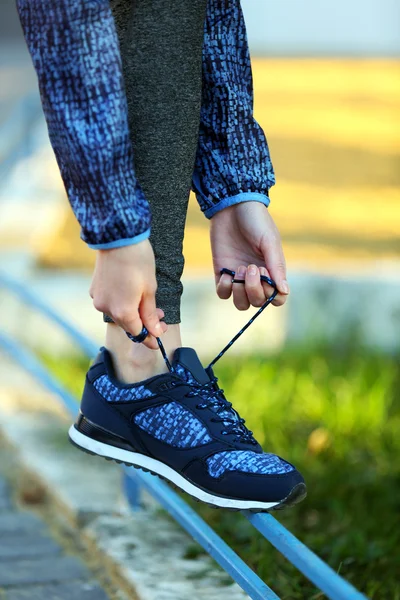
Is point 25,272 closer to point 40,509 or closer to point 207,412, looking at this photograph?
point 40,509

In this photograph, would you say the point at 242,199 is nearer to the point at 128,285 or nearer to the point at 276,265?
the point at 276,265

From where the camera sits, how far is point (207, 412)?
1474mm

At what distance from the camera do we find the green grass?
204 cm

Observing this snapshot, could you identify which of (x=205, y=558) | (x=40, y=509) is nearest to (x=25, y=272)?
(x=40, y=509)

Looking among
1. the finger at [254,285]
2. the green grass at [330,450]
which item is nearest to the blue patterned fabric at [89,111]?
the finger at [254,285]

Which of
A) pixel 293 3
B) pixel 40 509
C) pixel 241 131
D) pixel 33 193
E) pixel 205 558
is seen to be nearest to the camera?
pixel 241 131

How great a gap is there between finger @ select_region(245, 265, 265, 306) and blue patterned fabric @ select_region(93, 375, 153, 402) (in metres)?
0.22

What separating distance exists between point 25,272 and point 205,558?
1.92 meters

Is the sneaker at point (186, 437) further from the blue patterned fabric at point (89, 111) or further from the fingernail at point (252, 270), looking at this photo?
the blue patterned fabric at point (89, 111)

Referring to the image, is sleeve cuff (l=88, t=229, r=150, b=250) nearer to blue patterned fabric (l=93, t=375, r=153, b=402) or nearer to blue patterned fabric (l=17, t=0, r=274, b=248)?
blue patterned fabric (l=17, t=0, r=274, b=248)

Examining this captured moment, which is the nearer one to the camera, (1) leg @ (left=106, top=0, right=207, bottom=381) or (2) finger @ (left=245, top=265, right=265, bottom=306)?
(1) leg @ (left=106, top=0, right=207, bottom=381)

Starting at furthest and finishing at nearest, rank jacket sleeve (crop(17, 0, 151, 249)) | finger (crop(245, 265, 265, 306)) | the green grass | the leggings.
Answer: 1. the green grass
2. finger (crop(245, 265, 265, 306))
3. the leggings
4. jacket sleeve (crop(17, 0, 151, 249))

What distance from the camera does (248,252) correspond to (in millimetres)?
1581

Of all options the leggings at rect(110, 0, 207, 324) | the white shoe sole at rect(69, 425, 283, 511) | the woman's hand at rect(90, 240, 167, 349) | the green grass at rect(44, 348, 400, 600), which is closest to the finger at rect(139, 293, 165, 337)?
the woman's hand at rect(90, 240, 167, 349)
